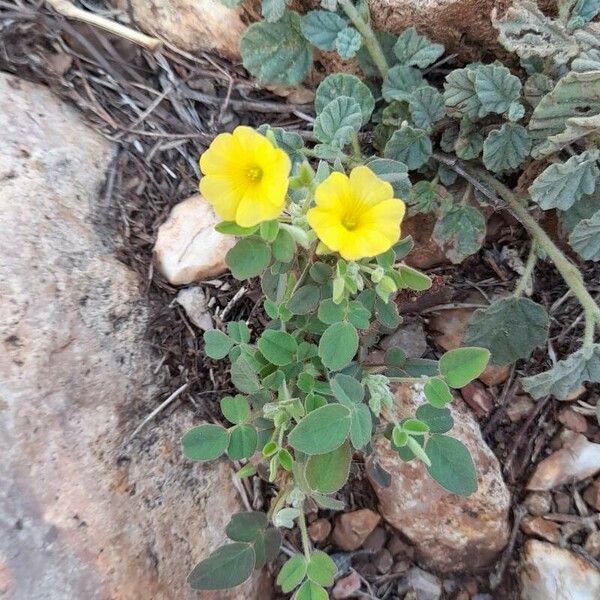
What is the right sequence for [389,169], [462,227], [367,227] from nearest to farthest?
[367,227] → [389,169] → [462,227]

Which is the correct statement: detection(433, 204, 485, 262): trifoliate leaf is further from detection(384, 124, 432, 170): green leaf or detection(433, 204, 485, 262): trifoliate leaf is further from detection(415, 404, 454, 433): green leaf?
detection(415, 404, 454, 433): green leaf

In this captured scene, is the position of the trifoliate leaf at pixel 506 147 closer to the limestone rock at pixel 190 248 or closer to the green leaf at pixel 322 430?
the limestone rock at pixel 190 248

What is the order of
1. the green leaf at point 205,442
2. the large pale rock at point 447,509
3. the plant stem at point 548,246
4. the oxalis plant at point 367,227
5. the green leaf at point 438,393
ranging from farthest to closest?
the large pale rock at point 447,509 → the plant stem at point 548,246 → the green leaf at point 205,442 → the green leaf at point 438,393 → the oxalis plant at point 367,227

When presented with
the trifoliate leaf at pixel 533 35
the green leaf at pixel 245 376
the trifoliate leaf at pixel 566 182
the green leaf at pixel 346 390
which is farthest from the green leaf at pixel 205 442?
the trifoliate leaf at pixel 533 35

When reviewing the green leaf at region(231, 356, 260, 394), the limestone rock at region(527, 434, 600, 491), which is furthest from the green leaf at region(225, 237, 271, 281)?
the limestone rock at region(527, 434, 600, 491)

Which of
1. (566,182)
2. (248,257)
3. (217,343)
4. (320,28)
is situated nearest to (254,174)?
(248,257)

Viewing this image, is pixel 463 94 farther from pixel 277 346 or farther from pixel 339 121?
pixel 277 346
